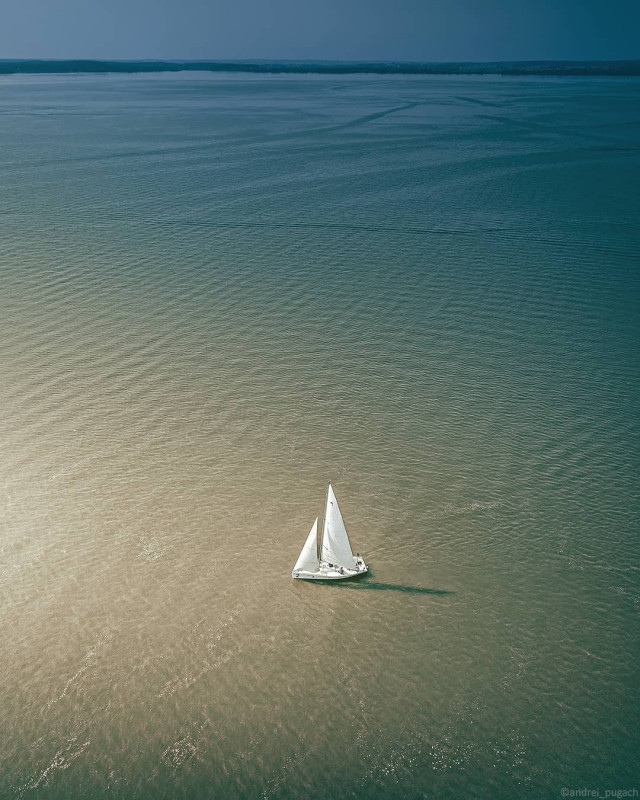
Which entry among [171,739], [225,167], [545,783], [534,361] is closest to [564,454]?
[534,361]

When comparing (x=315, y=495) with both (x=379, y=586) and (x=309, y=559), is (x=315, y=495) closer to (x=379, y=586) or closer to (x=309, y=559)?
(x=309, y=559)

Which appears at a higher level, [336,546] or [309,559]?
[336,546]

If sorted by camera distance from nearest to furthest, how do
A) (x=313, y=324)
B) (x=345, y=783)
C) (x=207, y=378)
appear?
(x=345, y=783) < (x=207, y=378) < (x=313, y=324)

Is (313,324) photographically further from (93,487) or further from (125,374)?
(93,487)

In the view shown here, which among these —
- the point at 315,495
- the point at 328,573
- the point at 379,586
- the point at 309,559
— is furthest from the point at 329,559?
the point at 315,495

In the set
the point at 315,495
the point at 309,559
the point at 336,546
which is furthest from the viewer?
the point at 315,495

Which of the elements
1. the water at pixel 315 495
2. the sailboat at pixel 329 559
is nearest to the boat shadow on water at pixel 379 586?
the water at pixel 315 495

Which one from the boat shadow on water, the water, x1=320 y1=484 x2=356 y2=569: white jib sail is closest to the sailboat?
x1=320 y1=484 x2=356 y2=569: white jib sail
